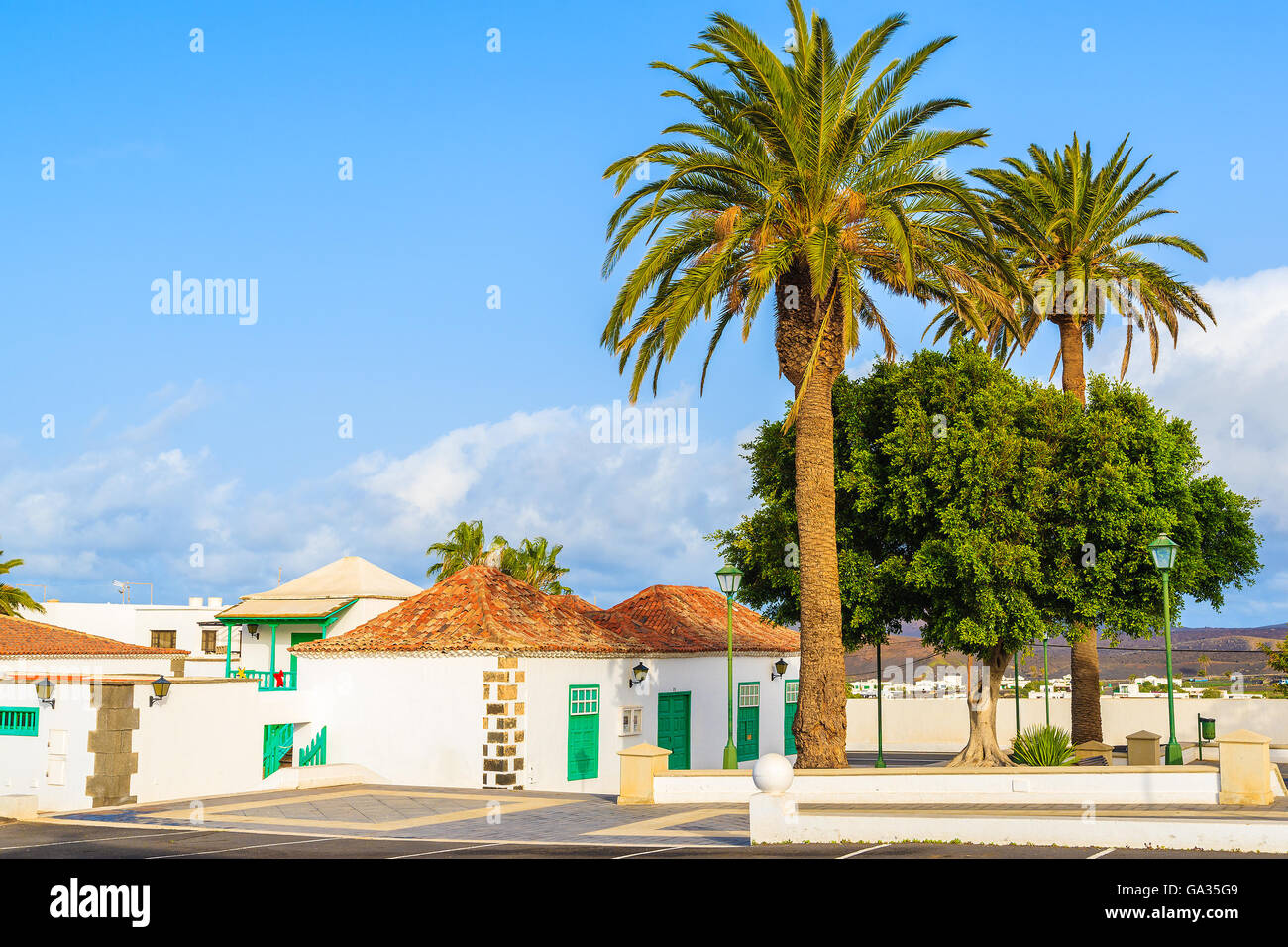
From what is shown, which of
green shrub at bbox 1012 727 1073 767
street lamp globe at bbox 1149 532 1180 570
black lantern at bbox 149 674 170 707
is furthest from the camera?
green shrub at bbox 1012 727 1073 767

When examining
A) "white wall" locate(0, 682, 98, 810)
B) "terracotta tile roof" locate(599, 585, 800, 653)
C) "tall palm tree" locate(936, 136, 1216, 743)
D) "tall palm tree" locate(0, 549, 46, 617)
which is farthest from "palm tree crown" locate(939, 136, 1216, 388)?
"tall palm tree" locate(0, 549, 46, 617)

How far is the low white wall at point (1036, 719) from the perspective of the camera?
157ft

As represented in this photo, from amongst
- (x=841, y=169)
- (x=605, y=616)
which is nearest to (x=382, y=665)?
(x=605, y=616)

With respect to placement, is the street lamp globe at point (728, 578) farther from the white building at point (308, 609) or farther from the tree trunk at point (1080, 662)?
the white building at point (308, 609)

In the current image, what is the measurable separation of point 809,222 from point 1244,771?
1265cm

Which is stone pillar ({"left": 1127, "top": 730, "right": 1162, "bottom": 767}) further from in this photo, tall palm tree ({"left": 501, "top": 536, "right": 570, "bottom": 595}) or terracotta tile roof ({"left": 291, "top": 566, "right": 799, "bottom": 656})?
tall palm tree ({"left": 501, "top": 536, "right": 570, "bottom": 595})

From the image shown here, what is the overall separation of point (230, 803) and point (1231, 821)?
1824 centimetres

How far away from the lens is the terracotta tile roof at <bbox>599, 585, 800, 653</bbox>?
119ft

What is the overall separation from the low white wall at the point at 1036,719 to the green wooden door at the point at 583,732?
67.7 ft

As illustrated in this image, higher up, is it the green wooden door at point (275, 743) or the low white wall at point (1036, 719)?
the green wooden door at point (275, 743)

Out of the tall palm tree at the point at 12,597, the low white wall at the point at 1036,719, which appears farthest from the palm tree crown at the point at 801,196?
the tall palm tree at the point at 12,597

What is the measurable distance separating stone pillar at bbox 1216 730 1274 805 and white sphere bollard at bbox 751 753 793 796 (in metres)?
7.91

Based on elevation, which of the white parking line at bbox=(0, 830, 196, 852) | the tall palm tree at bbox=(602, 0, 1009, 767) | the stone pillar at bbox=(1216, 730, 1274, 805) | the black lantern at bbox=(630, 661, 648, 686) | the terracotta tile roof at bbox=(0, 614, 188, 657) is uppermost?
the tall palm tree at bbox=(602, 0, 1009, 767)
